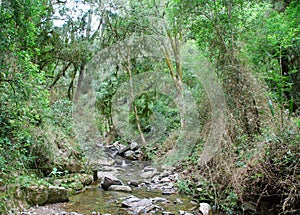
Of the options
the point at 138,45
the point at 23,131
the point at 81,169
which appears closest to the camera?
the point at 23,131

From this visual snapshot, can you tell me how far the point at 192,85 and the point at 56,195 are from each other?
517 cm

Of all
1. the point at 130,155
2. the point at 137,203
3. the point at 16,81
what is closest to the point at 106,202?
the point at 137,203

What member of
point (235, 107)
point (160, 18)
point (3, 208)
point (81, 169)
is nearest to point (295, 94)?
point (235, 107)

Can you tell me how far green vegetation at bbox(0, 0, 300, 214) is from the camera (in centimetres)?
334

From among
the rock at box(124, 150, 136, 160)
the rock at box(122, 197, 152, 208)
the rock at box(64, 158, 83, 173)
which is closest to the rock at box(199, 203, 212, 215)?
the rock at box(122, 197, 152, 208)

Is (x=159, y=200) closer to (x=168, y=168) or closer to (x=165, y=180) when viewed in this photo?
(x=165, y=180)

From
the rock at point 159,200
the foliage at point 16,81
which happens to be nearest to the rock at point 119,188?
the rock at point 159,200

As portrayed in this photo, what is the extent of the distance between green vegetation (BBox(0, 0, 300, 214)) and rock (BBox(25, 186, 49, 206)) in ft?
0.59

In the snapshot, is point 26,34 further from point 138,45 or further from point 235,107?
point 138,45

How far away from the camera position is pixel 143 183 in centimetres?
605

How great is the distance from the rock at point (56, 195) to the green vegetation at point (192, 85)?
0.25 metres

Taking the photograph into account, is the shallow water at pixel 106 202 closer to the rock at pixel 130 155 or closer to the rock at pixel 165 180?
the rock at pixel 165 180

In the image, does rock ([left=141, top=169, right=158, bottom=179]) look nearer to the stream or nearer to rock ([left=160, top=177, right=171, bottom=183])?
the stream

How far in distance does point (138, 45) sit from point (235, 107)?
5931 mm
